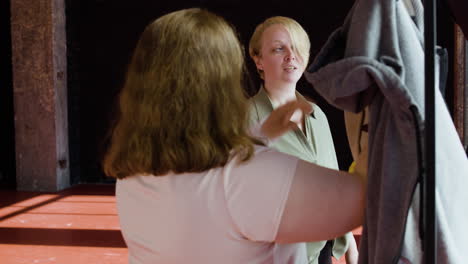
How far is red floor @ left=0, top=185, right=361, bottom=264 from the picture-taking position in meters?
3.72

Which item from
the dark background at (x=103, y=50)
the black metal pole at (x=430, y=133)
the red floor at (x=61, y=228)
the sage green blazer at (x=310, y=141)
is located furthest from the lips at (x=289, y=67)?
the dark background at (x=103, y=50)

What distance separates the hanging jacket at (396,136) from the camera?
2.49ft

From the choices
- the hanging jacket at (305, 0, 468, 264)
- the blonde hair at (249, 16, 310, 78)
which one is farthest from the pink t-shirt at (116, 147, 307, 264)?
the blonde hair at (249, 16, 310, 78)

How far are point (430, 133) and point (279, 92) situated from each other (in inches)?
45.0

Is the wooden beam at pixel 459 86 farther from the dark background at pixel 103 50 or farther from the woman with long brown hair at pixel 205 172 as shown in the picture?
the woman with long brown hair at pixel 205 172

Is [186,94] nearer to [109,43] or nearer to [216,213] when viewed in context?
[216,213]

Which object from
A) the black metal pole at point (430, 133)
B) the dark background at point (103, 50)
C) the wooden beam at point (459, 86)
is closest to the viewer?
the black metal pole at point (430, 133)

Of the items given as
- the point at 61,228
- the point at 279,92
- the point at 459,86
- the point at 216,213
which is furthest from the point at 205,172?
the point at 459,86

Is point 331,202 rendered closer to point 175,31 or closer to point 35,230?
point 175,31

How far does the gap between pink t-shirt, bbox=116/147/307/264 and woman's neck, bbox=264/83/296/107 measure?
855 mm

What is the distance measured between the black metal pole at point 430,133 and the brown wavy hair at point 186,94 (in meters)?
0.34

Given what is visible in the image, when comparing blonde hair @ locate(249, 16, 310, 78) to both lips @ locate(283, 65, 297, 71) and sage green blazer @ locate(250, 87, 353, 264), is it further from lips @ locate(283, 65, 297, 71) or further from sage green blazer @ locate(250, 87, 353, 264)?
sage green blazer @ locate(250, 87, 353, 264)

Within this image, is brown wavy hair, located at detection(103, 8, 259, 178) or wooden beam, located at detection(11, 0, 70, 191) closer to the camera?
brown wavy hair, located at detection(103, 8, 259, 178)

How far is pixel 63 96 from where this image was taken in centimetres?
702
